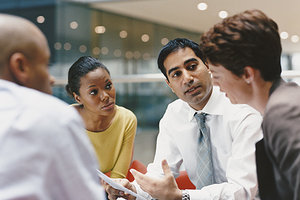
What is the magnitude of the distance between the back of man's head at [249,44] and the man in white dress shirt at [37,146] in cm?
63

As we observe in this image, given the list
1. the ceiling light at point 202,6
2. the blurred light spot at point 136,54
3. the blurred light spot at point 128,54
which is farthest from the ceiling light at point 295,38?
the blurred light spot at point 128,54

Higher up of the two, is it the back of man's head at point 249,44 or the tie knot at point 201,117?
the back of man's head at point 249,44

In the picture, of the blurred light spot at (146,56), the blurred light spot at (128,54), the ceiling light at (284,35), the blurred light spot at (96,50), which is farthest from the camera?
the blurred light spot at (96,50)

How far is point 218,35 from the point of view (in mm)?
1196

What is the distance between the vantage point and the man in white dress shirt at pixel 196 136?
1558 mm

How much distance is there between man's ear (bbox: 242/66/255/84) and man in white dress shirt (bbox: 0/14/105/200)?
656 mm

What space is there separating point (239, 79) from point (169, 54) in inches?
33.4

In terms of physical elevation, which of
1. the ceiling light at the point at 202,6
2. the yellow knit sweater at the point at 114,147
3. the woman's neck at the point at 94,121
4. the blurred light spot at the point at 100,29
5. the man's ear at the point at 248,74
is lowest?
the yellow knit sweater at the point at 114,147

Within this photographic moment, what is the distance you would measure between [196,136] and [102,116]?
25.0 inches

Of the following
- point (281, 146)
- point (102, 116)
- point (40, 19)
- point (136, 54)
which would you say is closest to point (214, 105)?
point (102, 116)

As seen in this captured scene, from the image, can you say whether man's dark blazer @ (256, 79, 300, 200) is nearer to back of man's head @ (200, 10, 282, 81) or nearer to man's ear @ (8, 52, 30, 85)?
back of man's head @ (200, 10, 282, 81)

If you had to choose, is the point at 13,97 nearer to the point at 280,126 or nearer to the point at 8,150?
the point at 8,150

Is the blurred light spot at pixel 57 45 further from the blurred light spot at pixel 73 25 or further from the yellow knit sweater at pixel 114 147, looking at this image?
the yellow knit sweater at pixel 114 147

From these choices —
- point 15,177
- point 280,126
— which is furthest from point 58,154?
point 280,126
